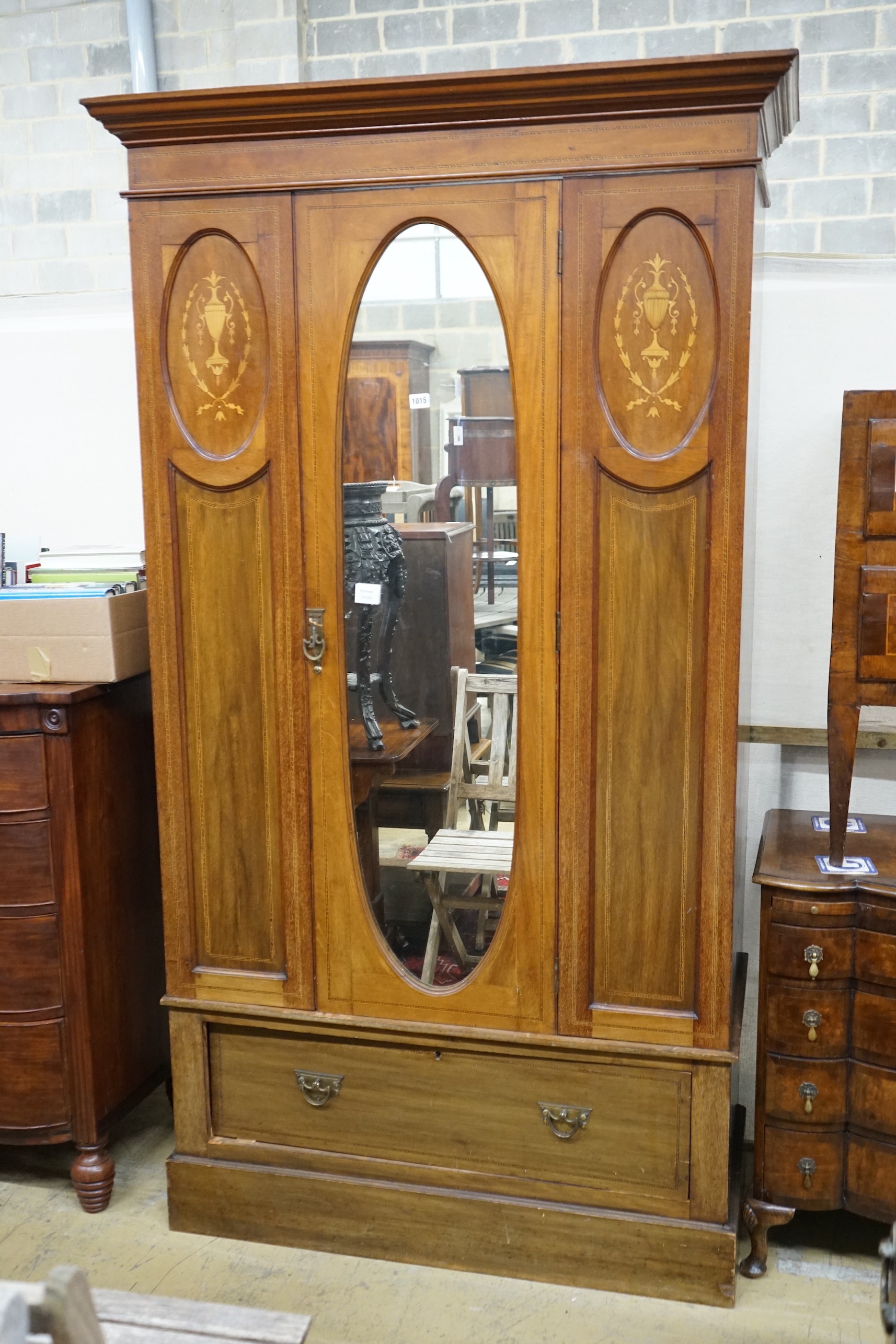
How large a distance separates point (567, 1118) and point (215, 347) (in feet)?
5.19

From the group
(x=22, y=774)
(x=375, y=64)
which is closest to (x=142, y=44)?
(x=375, y=64)

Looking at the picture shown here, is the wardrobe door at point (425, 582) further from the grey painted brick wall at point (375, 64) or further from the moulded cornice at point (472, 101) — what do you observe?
the grey painted brick wall at point (375, 64)

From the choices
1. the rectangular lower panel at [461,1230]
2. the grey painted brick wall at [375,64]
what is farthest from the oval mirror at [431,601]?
the grey painted brick wall at [375,64]

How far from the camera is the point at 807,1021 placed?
2219 millimetres

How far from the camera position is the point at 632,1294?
227 centimetres

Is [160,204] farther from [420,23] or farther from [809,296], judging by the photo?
[809,296]

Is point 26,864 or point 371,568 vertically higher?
point 371,568

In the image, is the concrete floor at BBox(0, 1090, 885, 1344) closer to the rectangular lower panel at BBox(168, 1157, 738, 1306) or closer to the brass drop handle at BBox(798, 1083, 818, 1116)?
the rectangular lower panel at BBox(168, 1157, 738, 1306)

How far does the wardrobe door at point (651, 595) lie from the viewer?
6.53ft

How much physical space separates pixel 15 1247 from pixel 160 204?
6.71 ft

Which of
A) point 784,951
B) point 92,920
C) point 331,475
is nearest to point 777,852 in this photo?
point 784,951

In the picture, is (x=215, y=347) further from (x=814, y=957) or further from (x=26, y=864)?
(x=814, y=957)

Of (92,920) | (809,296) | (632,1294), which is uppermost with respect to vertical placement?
(809,296)

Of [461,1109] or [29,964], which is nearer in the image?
[461,1109]
